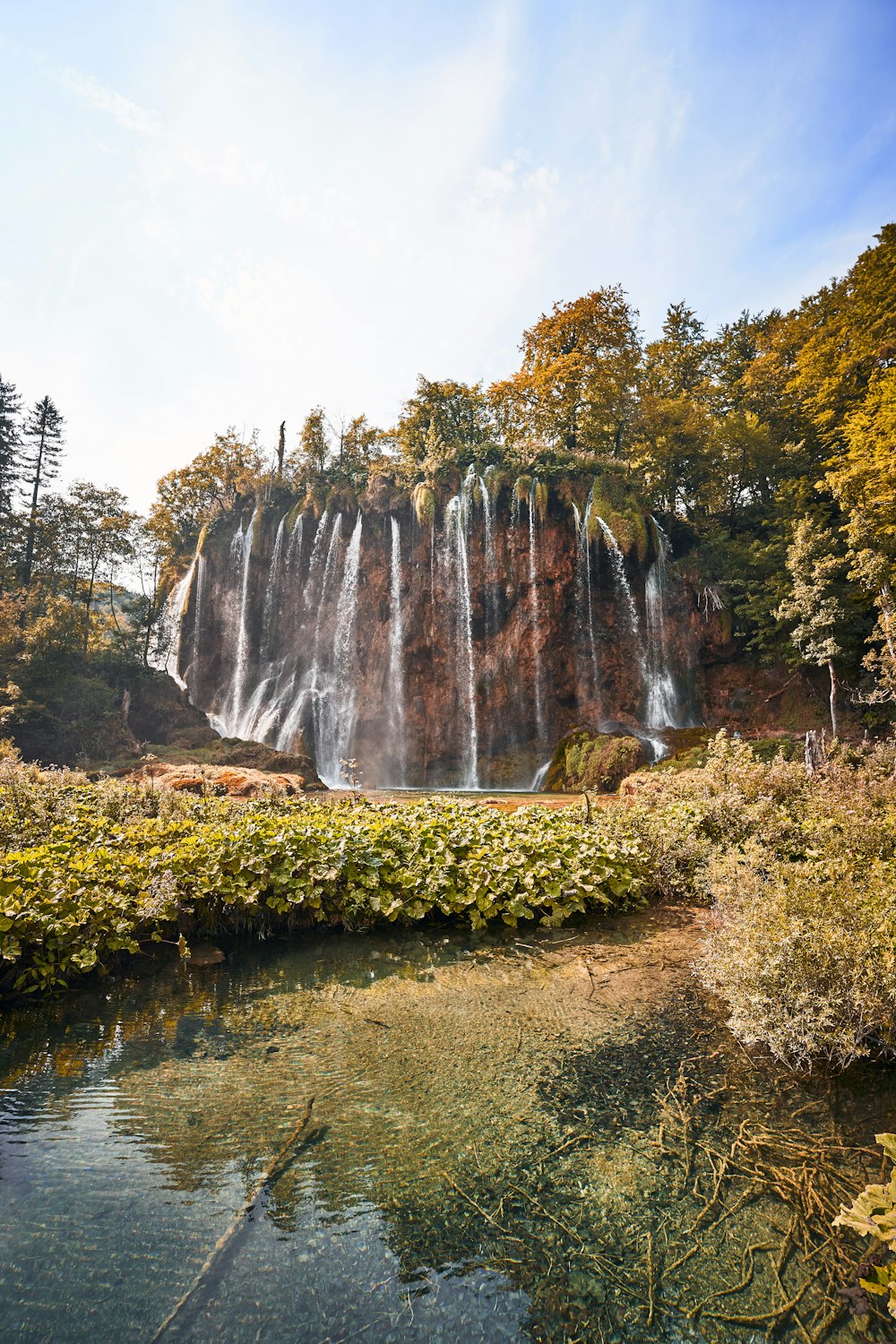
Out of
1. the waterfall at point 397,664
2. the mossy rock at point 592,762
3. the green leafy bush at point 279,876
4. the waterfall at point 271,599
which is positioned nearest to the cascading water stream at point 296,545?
the waterfall at point 271,599

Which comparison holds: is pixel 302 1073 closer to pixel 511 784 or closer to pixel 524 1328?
pixel 524 1328

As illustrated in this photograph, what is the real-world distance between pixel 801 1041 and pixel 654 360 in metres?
33.5

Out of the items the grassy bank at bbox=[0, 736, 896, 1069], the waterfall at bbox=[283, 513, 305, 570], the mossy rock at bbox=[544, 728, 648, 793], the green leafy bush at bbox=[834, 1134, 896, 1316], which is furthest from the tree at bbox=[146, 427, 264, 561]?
the green leafy bush at bbox=[834, 1134, 896, 1316]

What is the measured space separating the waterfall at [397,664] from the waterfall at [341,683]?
198 centimetres

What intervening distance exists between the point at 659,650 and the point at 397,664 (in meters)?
11.0

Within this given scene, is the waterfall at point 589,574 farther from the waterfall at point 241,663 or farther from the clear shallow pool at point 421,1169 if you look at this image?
the clear shallow pool at point 421,1169

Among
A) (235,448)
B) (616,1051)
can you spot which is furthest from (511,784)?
(235,448)

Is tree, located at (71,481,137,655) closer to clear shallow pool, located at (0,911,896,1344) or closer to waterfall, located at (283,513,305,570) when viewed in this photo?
waterfall, located at (283,513,305,570)

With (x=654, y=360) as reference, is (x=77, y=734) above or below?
below

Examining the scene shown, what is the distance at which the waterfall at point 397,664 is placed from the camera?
2762cm

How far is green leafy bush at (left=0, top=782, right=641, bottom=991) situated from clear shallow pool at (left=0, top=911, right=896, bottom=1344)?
0.63 m

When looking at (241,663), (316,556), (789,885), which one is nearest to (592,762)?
(789,885)

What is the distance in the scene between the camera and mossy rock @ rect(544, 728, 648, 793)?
1750 cm

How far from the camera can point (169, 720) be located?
29031mm
